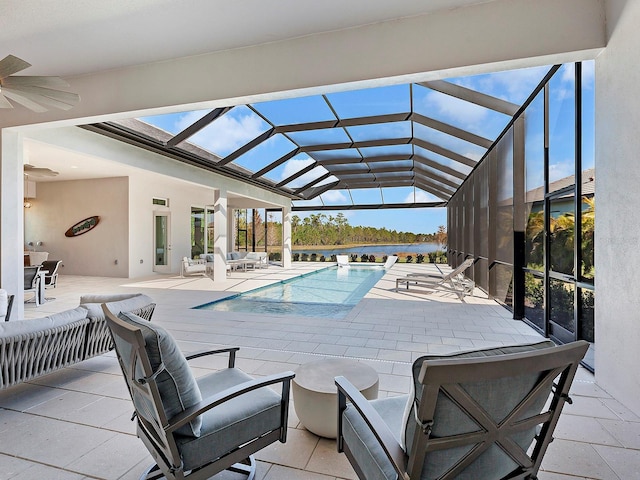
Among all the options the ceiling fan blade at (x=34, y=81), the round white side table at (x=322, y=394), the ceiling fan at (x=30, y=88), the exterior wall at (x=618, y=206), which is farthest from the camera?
the ceiling fan blade at (x=34, y=81)

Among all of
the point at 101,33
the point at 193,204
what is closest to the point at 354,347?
the point at 101,33

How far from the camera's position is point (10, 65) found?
3.29 m

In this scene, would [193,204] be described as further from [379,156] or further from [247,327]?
[247,327]

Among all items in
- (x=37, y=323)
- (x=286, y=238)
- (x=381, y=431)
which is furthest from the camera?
(x=286, y=238)

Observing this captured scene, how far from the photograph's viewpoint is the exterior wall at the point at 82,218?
36.3ft

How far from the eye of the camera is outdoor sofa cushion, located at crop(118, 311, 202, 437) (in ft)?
4.77

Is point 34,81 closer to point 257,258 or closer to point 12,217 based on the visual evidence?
point 12,217

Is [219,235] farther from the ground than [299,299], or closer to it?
farther from the ground

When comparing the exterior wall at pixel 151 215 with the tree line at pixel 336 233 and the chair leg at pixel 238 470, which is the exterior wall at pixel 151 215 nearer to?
the tree line at pixel 336 233

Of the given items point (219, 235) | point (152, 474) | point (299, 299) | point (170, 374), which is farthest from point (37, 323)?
point (219, 235)

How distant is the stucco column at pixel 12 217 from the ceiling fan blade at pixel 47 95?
192cm

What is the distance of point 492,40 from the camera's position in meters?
3.20

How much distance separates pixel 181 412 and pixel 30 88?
13.1 feet

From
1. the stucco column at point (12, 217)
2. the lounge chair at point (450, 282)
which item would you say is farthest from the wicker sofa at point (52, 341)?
the lounge chair at point (450, 282)
